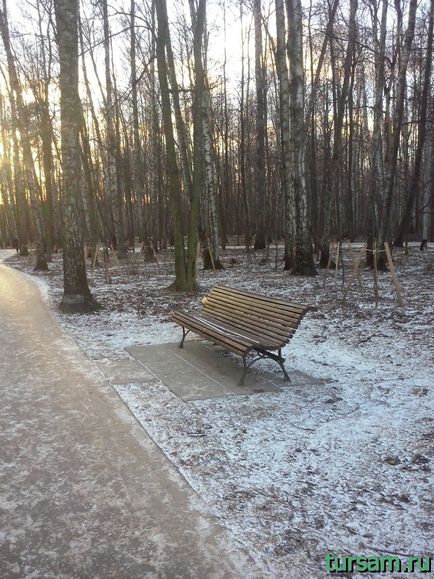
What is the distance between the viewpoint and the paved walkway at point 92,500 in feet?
8.55

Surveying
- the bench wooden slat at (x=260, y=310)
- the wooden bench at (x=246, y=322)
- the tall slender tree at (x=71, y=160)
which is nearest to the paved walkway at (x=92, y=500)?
the wooden bench at (x=246, y=322)

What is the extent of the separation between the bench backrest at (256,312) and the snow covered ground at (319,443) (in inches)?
25.0

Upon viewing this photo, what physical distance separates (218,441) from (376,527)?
Result: 151 centimetres

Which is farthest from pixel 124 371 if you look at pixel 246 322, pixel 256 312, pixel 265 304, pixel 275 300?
pixel 275 300

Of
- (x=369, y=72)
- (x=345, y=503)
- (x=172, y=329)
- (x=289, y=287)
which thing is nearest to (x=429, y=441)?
(x=345, y=503)

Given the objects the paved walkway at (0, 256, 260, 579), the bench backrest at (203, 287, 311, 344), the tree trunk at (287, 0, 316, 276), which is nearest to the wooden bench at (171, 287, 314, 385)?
the bench backrest at (203, 287, 311, 344)

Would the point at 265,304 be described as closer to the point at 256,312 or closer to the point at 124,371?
the point at 256,312

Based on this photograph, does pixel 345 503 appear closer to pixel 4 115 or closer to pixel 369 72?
pixel 369 72

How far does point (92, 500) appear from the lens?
10.4 ft

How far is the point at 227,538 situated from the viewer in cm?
282

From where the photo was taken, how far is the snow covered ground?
9.41 ft

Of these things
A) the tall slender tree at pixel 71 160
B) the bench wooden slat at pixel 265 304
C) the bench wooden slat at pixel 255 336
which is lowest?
the bench wooden slat at pixel 255 336

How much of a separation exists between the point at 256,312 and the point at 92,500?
3635 millimetres

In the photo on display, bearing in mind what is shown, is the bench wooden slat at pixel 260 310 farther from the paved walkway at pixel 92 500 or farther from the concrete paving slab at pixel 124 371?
the paved walkway at pixel 92 500
